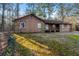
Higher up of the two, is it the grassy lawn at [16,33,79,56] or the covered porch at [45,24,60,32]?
the covered porch at [45,24,60,32]

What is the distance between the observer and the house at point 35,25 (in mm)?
3047

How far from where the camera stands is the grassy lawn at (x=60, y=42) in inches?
118

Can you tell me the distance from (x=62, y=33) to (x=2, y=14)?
71cm

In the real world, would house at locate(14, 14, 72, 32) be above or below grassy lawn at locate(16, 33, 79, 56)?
above

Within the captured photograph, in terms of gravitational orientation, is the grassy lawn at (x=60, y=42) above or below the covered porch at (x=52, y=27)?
below

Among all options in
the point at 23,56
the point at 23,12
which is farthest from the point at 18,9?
the point at 23,56

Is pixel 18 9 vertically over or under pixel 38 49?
over

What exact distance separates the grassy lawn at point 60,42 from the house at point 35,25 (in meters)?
0.06

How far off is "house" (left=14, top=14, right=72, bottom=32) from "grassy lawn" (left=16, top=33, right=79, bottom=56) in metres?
0.06

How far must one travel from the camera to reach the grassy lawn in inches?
118

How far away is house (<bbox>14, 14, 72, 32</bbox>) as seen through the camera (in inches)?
120

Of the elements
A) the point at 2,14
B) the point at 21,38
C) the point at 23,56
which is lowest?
the point at 23,56

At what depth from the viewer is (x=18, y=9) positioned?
3057 millimetres

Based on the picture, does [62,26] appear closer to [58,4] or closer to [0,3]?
[58,4]
